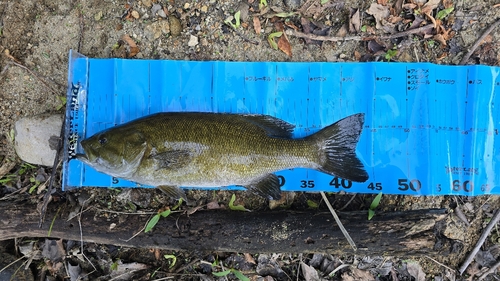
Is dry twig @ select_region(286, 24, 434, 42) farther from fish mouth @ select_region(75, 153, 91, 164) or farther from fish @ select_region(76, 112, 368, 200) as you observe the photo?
fish mouth @ select_region(75, 153, 91, 164)

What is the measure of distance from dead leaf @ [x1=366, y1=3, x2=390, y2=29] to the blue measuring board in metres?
0.53

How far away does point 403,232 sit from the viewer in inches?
143

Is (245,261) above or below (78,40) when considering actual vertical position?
below

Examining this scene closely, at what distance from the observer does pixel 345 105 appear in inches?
157

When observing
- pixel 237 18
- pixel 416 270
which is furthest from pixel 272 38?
pixel 416 270

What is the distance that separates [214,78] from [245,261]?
7.42ft

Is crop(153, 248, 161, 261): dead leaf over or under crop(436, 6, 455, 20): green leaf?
under

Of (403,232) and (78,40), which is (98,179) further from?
(403,232)

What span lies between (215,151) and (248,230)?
3.31 feet

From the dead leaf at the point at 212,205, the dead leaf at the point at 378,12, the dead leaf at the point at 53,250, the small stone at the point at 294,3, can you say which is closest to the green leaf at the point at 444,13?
the dead leaf at the point at 378,12

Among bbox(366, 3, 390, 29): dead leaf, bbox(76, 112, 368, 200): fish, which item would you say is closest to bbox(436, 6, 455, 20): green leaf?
bbox(366, 3, 390, 29): dead leaf

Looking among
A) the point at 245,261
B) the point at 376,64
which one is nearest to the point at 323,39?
the point at 376,64

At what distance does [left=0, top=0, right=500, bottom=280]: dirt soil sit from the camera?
404cm

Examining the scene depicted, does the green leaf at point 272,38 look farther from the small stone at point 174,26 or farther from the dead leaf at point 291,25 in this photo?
the small stone at point 174,26
